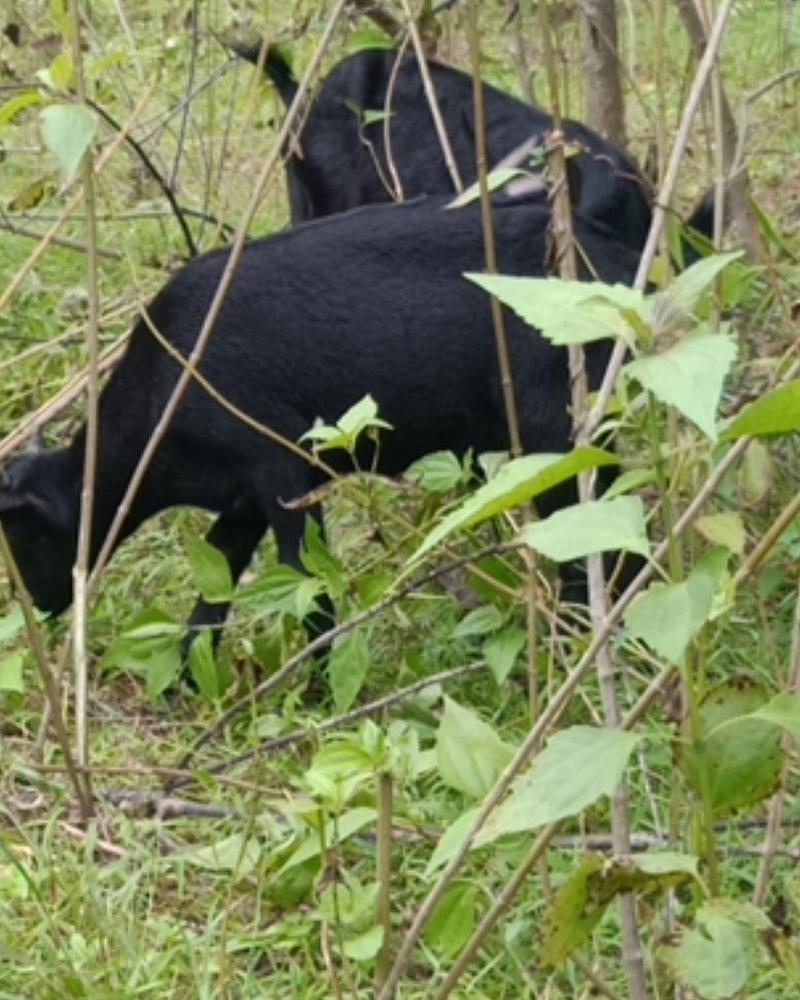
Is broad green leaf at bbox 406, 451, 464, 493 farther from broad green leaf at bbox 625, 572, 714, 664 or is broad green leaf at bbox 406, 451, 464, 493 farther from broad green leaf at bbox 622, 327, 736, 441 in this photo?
broad green leaf at bbox 622, 327, 736, 441

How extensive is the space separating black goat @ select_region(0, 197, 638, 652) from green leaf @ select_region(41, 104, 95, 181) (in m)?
2.06

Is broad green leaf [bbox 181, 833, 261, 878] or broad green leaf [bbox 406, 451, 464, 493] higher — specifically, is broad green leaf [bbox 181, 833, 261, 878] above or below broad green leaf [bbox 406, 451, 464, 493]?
below

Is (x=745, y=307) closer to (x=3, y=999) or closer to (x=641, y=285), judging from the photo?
(x=3, y=999)

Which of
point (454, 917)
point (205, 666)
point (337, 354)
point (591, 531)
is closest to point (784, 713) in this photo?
point (591, 531)

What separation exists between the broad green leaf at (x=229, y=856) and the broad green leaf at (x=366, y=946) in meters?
0.47

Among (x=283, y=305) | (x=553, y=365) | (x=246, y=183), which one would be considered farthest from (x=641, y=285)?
(x=246, y=183)

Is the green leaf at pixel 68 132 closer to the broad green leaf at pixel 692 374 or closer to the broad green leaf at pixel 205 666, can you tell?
the broad green leaf at pixel 692 374

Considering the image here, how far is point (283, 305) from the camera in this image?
4.86 meters

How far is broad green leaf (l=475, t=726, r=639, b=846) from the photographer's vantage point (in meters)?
1.92

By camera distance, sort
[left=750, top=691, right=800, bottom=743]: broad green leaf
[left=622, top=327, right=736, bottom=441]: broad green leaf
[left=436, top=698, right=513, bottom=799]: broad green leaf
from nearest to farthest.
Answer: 1. [left=622, top=327, right=736, bottom=441]: broad green leaf
2. [left=750, top=691, right=800, bottom=743]: broad green leaf
3. [left=436, top=698, right=513, bottom=799]: broad green leaf

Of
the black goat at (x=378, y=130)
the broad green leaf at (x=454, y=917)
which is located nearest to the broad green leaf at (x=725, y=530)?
the broad green leaf at (x=454, y=917)

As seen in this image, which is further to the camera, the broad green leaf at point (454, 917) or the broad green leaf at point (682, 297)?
the broad green leaf at point (454, 917)

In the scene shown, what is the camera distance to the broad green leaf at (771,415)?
5.89ft

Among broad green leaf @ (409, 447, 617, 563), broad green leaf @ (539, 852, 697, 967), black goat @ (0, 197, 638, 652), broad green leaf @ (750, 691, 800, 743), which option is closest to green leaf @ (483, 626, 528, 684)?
black goat @ (0, 197, 638, 652)
